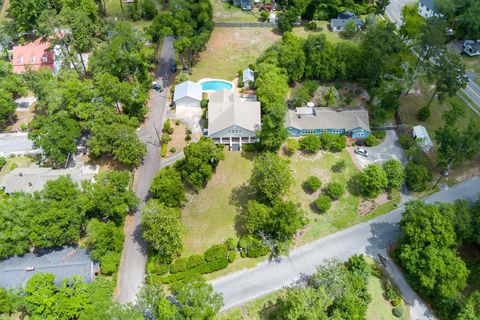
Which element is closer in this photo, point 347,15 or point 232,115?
point 232,115

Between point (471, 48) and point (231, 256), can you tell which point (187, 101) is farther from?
point (471, 48)

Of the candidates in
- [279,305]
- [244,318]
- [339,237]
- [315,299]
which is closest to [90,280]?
[244,318]

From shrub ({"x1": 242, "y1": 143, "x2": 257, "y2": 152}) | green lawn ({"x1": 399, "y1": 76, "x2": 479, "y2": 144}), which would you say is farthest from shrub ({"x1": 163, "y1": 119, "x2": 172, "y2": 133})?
green lawn ({"x1": 399, "y1": 76, "x2": 479, "y2": 144})

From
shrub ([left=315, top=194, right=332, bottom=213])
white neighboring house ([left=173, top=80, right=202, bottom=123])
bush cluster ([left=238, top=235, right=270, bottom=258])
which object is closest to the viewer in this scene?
bush cluster ([left=238, top=235, right=270, bottom=258])

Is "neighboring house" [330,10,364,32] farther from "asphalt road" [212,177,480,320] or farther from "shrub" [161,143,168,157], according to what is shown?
"shrub" [161,143,168,157]

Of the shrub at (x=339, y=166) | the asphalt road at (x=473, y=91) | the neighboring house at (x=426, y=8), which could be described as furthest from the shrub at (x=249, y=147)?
the neighboring house at (x=426, y=8)

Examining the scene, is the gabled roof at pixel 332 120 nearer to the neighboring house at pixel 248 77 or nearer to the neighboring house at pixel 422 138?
the neighboring house at pixel 422 138

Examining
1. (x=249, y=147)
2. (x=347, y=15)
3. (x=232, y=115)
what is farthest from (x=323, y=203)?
(x=347, y=15)
